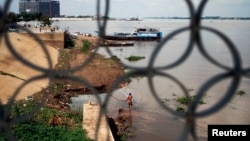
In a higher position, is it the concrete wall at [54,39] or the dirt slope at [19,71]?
the concrete wall at [54,39]

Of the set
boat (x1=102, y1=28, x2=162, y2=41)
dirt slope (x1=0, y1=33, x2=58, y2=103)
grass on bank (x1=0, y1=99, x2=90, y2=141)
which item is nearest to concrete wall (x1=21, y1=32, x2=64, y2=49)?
dirt slope (x1=0, y1=33, x2=58, y2=103)

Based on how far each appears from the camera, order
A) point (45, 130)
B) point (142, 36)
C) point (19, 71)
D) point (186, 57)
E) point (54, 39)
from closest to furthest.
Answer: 1. point (186, 57)
2. point (45, 130)
3. point (19, 71)
4. point (54, 39)
5. point (142, 36)

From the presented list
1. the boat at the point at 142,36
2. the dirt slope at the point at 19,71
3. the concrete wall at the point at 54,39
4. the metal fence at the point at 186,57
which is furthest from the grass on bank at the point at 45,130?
the boat at the point at 142,36

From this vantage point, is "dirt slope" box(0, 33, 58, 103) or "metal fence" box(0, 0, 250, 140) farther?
"dirt slope" box(0, 33, 58, 103)

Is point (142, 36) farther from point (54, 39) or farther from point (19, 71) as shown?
point (19, 71)

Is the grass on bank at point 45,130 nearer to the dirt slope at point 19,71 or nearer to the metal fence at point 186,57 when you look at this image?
the dirt slope at point 19,71

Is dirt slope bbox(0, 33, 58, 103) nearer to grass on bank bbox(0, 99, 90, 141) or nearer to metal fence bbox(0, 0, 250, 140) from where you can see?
grass on bank bbox(0, 99, 90, 141)

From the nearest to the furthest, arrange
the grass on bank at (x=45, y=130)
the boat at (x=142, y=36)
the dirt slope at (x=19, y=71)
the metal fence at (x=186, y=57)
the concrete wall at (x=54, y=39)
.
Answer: the metal fence at (x=186, y=57) → the grass on bank at (x=45, y=130) → the dirt slope at (x=19, y=71) → the concrete wall at (x=54, y=39) → the boat at (x=142, y=36)

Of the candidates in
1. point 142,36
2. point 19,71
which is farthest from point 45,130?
point 142,36

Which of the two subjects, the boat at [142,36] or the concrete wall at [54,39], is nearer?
the concrete wall at [54,39]

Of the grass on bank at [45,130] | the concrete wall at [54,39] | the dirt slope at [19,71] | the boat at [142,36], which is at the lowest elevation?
the grass on bank at [45,130]

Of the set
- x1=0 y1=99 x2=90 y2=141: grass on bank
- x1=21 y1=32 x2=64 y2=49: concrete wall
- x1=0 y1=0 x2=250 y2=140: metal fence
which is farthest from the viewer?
x1=21 y1=32 x2=64 y2=49: concrete wall

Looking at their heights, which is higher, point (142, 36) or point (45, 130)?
point (142, 36)

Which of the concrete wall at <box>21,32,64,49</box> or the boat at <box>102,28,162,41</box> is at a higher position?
the boat at <box>102,28,162,41</box>
